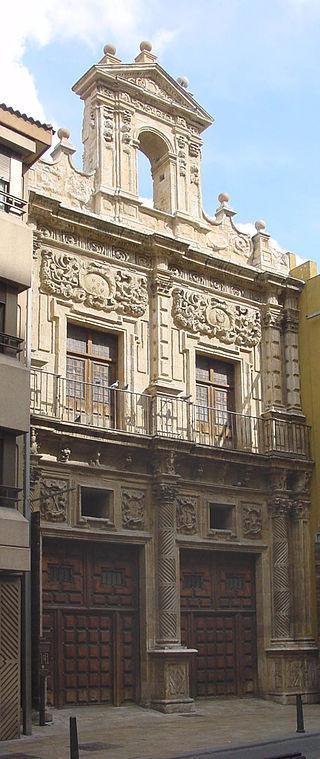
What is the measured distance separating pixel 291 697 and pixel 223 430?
240 inches

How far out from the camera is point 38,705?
16.8m

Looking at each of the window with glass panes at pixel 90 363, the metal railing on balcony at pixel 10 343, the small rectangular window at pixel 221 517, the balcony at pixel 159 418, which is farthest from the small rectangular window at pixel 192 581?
the metal railing on balcony at pixel 10 343

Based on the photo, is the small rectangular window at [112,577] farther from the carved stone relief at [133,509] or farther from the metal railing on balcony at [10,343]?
the metal railing on balcony at [10,343]

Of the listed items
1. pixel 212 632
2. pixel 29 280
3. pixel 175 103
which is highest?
pixel 175 103

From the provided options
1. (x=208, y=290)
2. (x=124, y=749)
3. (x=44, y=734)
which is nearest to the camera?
(x=124, y=749)

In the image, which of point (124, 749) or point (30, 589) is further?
point (30, 589)

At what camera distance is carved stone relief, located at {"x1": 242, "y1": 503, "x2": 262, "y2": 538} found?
22172 millimetres

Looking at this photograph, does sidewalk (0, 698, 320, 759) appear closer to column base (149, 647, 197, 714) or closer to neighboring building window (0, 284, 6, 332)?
column base (149, 647, 197, 714)

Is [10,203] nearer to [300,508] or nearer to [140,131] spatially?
[140,131]

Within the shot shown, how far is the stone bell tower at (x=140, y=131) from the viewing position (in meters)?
21.9

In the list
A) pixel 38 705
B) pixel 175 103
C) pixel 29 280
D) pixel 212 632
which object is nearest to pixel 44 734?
pixel 38 705

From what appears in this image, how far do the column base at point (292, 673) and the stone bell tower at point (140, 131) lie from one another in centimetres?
1033

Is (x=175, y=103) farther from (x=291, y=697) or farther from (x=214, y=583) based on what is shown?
(x=291, y=697)

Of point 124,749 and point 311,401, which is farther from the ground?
point 311,401
